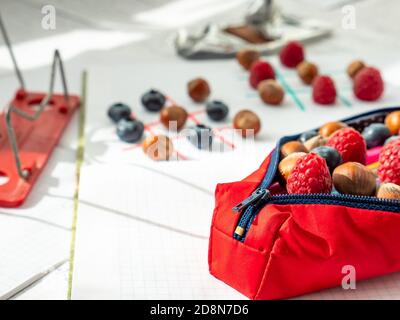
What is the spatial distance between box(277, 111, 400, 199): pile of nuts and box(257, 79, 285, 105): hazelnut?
0.88ft

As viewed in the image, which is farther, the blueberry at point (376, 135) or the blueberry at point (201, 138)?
the blueberry at point (201, 138)

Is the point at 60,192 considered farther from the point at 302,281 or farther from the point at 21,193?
the point at 302,281

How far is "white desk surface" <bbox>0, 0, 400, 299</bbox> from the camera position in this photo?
122 cm

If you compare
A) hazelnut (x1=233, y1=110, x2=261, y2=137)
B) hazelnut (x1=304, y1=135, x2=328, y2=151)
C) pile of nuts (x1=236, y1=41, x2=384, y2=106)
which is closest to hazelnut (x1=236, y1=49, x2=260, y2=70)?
pile of nuts (x1=236, y1=41, x2=384, y2=106)

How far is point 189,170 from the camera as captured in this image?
2.66ft

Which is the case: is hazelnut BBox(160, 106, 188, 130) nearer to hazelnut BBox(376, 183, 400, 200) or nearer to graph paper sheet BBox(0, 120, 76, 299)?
graph paper sheet BBox(0, 120, 76, 299)

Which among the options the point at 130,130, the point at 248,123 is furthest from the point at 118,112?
the point at 248,123

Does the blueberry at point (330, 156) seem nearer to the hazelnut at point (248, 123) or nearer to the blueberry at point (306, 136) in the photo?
the blueberry at point (306, 136)

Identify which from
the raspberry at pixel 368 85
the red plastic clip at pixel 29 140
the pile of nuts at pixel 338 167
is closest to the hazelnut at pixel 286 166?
the pile of nuts at pixel 338 167

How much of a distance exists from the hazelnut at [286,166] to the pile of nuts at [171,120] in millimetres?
238

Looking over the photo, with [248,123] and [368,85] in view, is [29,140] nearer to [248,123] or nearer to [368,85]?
[248,123]

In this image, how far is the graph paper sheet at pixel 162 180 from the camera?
644mm

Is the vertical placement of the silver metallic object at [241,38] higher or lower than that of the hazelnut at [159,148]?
higher

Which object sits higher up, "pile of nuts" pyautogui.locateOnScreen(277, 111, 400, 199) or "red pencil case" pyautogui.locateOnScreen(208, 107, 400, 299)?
"pile of nuts" pyautogui.locateOnScreen(277, 111, 400, 199)
